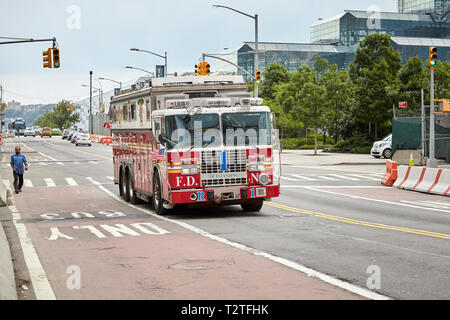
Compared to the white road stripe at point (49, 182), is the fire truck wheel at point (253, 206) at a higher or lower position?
higher

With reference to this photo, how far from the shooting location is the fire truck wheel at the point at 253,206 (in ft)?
61.9

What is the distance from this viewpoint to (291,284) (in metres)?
9.33

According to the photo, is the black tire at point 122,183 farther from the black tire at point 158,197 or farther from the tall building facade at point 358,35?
the tall building facade at point 358,35

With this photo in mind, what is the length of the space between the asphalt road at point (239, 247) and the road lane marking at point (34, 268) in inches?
0.8

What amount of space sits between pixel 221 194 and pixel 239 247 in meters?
4.77

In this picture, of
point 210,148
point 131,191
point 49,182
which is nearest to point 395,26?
point 49,182

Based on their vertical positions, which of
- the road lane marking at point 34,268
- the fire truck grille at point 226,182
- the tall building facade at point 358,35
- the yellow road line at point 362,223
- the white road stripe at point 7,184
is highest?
the tall building facade at point 358,35

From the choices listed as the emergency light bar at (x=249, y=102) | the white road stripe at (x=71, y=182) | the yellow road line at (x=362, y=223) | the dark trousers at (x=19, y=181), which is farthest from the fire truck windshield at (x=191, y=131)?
the white road stripe at (x=71, y=182)

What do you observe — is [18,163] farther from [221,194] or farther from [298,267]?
[298,267]

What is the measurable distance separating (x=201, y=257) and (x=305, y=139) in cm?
6178

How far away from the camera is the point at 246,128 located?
1770 cm
